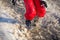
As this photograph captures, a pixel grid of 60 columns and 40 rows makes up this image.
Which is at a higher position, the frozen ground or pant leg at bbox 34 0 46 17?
pant leg at bbox 34 0 46 17

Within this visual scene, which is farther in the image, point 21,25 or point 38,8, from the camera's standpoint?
point 21,25

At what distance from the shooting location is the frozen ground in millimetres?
3037

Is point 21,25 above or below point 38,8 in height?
below

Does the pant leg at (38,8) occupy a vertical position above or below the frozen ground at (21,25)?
above

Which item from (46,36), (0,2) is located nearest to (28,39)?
(46,36)

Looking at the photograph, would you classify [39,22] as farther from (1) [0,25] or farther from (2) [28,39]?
(1) [0,25]

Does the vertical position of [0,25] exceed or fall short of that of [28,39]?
it exceeds it

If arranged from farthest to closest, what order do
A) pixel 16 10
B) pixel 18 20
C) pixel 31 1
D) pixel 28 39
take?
pixel 16 10
pixel 18 20
pixel 28 39
pixel 31 1

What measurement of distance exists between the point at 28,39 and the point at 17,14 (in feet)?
2.12

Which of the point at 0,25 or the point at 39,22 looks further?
the point at 39,22

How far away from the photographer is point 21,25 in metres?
3.31

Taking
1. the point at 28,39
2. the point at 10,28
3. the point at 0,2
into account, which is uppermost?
the point at 0,2

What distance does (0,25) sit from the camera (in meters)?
3.09

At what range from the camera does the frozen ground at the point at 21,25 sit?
3.04 metres
